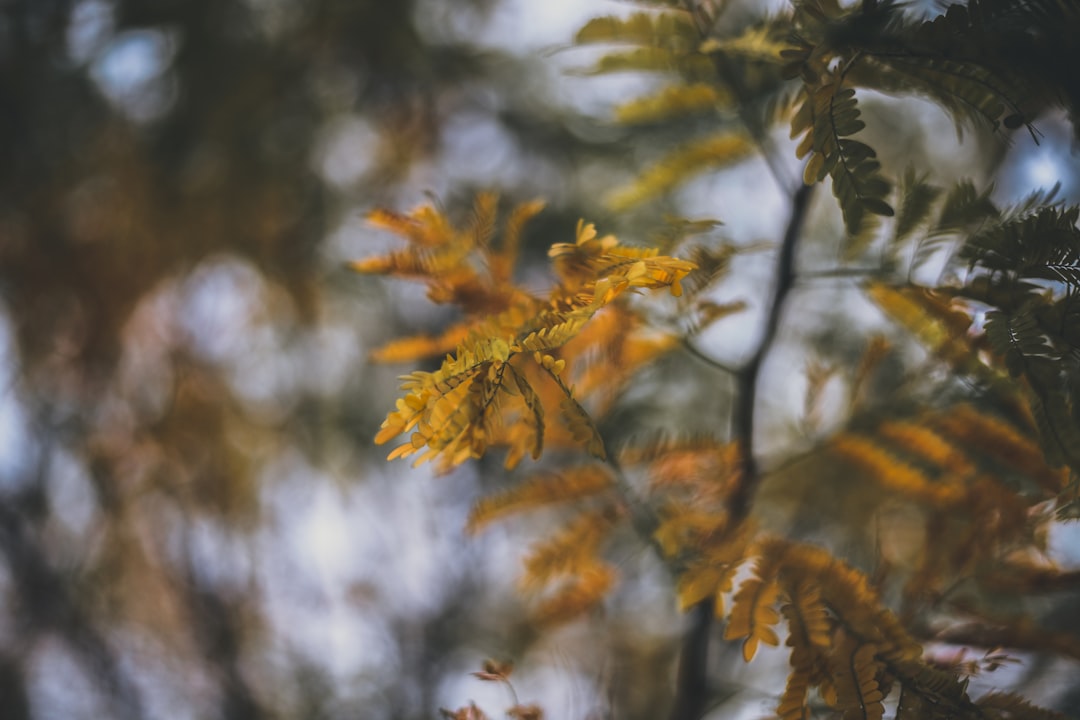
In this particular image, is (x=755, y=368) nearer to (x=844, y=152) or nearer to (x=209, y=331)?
(x=844, y=152)

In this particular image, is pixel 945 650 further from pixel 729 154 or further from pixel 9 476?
pixel 9 476

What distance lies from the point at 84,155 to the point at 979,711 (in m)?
3.45

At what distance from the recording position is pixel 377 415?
3436 mm

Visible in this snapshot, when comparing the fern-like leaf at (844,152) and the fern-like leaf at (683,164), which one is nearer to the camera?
the fern-like leaf at (844,152)

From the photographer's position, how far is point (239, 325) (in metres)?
3.58

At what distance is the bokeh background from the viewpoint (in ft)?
9.17

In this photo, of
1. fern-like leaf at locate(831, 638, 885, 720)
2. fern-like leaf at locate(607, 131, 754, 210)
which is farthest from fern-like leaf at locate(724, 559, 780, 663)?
fern-like leaf at locate(607, 131, 754, 210)

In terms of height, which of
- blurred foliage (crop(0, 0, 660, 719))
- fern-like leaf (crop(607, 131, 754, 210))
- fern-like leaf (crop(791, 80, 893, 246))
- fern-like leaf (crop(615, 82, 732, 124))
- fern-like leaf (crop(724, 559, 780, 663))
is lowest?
blurred foliage (crop(0, 0, 660, 719))

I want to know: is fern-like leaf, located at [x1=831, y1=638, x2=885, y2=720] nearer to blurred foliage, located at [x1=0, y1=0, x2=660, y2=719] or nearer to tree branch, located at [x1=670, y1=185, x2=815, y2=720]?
tree branch, located at [x1=670, y1=185, x2=815, y2=720]

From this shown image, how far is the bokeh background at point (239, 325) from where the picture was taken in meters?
2.79

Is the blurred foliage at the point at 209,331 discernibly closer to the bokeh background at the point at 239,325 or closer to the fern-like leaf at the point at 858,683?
the bokeh background at the point at 239,325

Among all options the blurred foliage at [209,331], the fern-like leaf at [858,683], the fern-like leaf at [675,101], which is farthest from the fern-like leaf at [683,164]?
the blurred foliage at [209,331]

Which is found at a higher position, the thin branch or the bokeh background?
the thin branch

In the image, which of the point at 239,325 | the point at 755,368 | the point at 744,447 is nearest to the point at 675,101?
the point at 755,368
